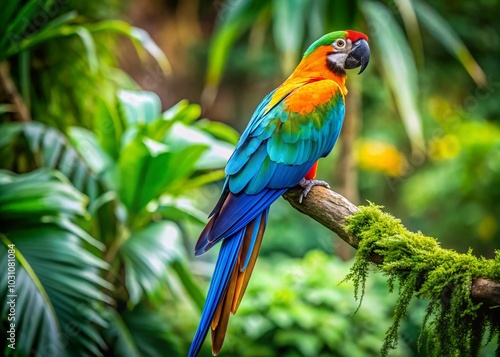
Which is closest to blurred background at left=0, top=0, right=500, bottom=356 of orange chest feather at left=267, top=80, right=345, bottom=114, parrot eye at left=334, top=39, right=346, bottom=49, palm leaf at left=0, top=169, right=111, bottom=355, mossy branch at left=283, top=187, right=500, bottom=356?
palm leaf at left=0, top=169, right=111, bottom=355

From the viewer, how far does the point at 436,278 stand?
5.04ft

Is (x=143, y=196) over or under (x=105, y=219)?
over

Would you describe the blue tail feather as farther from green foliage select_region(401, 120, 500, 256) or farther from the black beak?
green foliage select_region(401, 120, 500, 256)

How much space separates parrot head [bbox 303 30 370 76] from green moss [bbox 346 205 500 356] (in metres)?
0.70

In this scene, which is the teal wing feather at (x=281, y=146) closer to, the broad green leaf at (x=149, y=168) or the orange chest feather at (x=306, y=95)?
the orange chest feather at (x=306, y=95)

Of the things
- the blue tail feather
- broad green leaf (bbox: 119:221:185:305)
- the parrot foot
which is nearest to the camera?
the blue tail feather

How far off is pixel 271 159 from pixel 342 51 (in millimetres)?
535

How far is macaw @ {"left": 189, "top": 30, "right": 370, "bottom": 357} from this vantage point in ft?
5.87

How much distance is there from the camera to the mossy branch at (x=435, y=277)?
149cm

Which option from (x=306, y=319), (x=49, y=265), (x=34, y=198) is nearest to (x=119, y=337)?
(x=49, y=265)

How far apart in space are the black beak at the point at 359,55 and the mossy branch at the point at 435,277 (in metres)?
0.64

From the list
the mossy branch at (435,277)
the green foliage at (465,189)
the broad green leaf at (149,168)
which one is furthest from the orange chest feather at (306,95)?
the green foliage at (465,189)

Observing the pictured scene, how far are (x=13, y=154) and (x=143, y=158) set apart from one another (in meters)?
0.90

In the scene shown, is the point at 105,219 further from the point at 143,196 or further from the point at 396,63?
the point at 396,63
